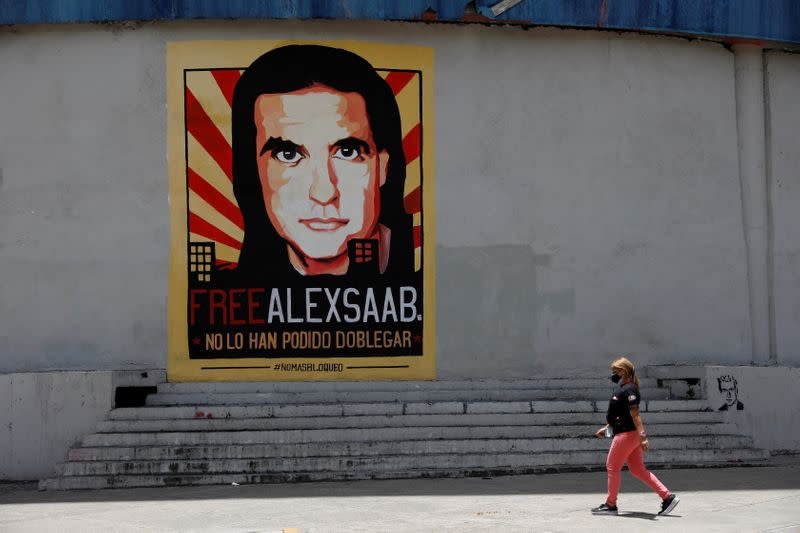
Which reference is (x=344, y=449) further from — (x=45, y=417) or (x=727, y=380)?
(x=727, y=380)

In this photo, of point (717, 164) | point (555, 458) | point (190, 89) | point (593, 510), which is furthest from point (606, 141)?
point (593, 510)

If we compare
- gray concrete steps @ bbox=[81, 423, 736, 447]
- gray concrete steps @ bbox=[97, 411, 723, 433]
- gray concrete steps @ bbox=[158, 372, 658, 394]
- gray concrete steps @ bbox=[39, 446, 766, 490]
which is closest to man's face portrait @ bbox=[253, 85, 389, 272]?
gray concrete steps @ bbox=[158, 372, 658, 394]

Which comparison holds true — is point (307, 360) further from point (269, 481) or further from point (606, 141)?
point (606, 141)

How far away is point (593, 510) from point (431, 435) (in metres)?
3.86

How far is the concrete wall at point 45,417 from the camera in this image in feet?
49.1

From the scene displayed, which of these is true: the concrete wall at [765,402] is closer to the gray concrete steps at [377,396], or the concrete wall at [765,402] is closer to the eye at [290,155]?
the gray concrete steps at [377,396]

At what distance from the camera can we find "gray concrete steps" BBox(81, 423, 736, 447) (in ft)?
47.6

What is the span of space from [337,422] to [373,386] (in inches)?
43.0

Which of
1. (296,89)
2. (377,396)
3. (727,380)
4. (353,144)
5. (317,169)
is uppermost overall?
(296,89)

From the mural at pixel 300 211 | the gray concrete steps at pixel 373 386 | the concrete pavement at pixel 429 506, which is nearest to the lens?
the concrete pavement at pixel 429 506

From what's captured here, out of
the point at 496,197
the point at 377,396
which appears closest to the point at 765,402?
the point at 496,197

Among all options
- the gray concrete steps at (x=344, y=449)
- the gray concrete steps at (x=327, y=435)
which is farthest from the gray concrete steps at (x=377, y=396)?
the gray concrete steps at (x=344, y=449)

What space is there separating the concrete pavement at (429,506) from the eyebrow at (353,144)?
479cm

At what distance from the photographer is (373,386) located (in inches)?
623
